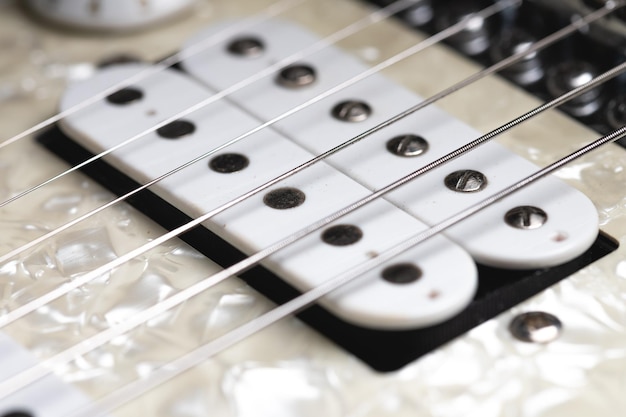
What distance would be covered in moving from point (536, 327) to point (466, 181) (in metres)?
0.15

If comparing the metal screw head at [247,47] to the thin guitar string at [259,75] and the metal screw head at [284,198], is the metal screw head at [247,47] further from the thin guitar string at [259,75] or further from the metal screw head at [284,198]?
the metal screw head at [284,198]

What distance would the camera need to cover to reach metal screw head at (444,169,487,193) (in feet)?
3.02

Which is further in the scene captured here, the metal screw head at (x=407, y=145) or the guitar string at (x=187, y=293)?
the metal screw head at (x=407, y=145)

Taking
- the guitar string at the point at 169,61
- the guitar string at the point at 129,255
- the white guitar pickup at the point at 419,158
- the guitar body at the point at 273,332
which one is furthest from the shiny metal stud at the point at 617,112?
the guitar string at the point at 169,61

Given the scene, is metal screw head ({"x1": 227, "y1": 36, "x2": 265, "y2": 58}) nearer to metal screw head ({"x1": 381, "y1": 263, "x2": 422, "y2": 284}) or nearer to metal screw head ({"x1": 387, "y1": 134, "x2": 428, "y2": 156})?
metal screw head ({"x1": 387, "y1": 134, "x2": 428, "y2": 156})

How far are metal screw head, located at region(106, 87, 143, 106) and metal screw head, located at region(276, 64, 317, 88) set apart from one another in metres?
0.14

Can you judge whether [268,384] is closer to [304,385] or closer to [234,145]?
[304,385]

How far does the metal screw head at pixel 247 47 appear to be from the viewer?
1128 millimetres

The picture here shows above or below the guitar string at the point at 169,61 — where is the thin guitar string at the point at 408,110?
below

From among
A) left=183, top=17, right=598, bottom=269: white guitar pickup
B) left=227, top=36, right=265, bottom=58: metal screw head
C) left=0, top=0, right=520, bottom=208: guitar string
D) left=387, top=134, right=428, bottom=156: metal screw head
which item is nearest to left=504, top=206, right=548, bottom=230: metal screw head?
left=183, top=17, right=598, bottom=269: white guitar pickup

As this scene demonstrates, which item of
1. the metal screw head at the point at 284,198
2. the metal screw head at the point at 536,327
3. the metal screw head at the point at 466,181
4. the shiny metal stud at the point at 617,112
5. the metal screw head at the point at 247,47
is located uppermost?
the metal screw head at the point at 247,47

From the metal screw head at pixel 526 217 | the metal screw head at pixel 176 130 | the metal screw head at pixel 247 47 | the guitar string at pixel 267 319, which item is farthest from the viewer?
the metal screw head at pixel 247 47

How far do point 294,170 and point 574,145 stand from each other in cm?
28

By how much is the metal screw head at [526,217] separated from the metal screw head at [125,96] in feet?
1.25
